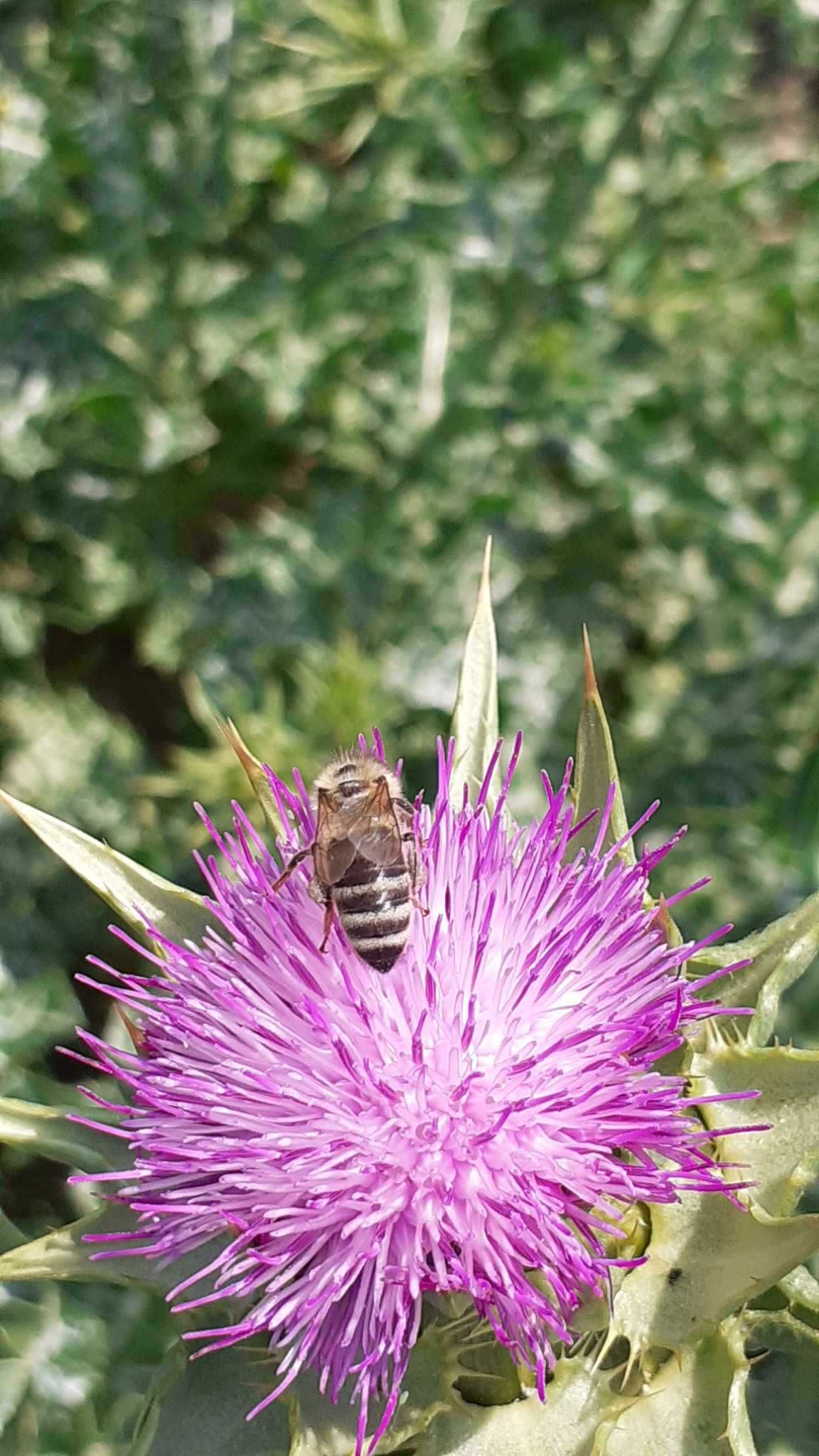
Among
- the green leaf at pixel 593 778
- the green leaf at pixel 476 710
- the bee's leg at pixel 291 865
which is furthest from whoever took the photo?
the green leaf at pixel 476 710

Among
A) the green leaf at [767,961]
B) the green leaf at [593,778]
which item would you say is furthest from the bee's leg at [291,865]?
the green leaf at [767,961]

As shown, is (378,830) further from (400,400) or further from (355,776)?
(400,400)

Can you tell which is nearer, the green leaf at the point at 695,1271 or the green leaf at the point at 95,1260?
the green leaf at the point at 695,1271

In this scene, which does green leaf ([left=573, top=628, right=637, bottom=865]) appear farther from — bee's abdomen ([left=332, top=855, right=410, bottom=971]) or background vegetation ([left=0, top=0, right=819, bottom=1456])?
background vegetation ([left=0, top=0, right=819, bottom=1456])

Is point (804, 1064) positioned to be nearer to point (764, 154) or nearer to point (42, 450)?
point (42, 450)

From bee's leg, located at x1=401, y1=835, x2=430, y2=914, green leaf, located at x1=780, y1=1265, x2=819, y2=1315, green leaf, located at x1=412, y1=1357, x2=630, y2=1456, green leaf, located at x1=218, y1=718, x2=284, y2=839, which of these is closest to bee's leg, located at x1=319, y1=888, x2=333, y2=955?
bee's leg, located at x1=401, y1=835, x2=430, y2=914

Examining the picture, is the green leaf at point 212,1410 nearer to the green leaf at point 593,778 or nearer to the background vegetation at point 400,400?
the green leaf at point 593,778
